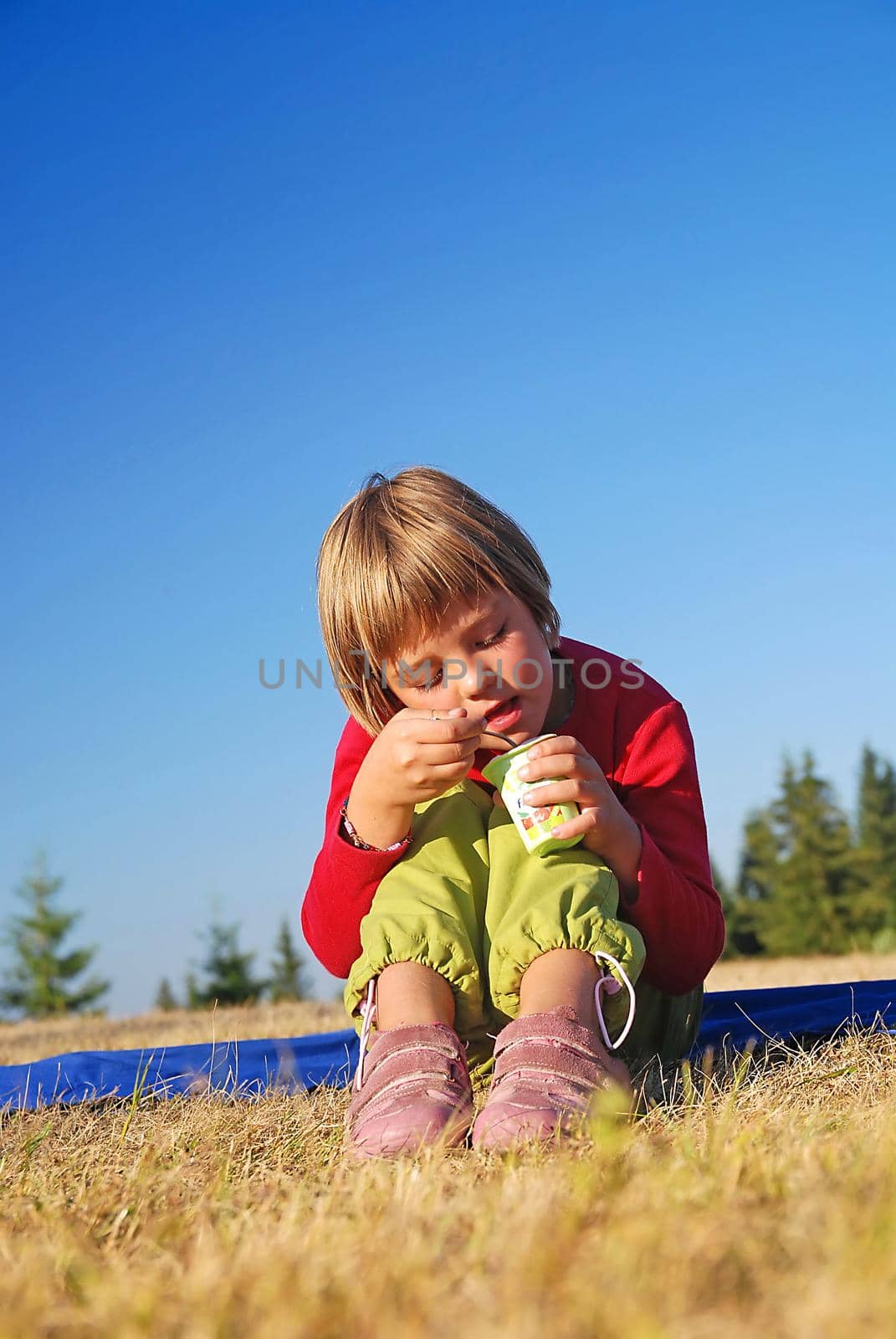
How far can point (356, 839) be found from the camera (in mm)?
2346

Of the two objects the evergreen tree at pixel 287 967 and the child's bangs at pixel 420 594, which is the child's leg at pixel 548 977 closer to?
the child's bangs at pixel 420 594

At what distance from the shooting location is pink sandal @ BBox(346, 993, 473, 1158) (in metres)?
1.74

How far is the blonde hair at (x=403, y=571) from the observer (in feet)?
8.00

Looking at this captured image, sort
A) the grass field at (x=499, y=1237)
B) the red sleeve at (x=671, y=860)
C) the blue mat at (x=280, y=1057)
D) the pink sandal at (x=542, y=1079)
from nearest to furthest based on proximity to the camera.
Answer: the grass field at (x=499, y=1237) → the pink sandal at (x=542, y=1079) → the red sleeve at (x=671, y=860) → the blue mat at (x=280, y=1057)

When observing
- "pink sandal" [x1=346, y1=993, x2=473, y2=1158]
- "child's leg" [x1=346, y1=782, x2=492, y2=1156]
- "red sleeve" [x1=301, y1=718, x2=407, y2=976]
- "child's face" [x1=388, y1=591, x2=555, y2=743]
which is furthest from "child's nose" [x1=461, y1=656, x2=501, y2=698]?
"pink sandal" [x1=346, y1=993, x2=473, y2=1158]

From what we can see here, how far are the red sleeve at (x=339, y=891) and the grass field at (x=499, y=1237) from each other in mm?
550

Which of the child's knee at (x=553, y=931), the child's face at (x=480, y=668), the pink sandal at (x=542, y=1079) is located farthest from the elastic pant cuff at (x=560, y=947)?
the child's face at (x=480, y=668)

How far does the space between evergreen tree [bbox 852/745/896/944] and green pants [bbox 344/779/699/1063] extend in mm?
25707

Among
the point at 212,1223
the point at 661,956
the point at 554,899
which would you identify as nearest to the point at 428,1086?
the point at 554,899

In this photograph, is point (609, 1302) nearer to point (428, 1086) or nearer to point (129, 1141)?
point (428, 1086)

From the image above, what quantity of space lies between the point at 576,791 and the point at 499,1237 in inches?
42.4

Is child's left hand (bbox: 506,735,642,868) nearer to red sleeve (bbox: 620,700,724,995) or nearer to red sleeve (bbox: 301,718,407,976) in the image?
red sleeve (bbox: 620,700,724,995)

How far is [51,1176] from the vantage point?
1.85 meters

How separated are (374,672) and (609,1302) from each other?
1.83m
